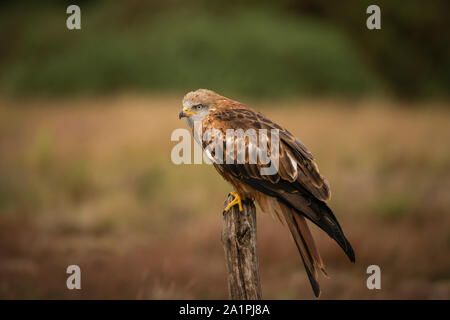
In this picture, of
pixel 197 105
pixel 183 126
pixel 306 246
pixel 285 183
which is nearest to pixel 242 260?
pixel 306 246

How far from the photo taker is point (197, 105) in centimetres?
452

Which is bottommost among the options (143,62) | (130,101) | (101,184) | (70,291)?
(70,291)

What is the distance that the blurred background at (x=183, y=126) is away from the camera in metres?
7.03

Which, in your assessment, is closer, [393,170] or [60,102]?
[393,170]

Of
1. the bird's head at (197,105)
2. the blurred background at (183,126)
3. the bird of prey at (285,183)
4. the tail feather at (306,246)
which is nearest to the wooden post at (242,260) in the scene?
the bird of prey at (285,183)

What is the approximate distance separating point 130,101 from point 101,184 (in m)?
6.30

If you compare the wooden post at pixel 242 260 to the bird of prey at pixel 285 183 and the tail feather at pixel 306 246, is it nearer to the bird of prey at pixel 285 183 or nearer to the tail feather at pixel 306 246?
the bird of prey at pixel 285 183

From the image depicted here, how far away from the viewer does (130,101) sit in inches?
629

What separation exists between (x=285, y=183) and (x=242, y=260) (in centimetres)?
84

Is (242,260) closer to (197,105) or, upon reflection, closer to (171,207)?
(197,105)

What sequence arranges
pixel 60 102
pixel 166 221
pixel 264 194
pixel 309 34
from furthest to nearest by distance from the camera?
pixel 309 34 < pixel 60 102 < pixel 166 221 < pixel 264 194

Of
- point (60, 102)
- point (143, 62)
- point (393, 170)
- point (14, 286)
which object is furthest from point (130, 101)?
point (14, 286)

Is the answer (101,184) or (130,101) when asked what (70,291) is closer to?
(101,184)

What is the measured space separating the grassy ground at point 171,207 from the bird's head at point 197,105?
7.31 ft
